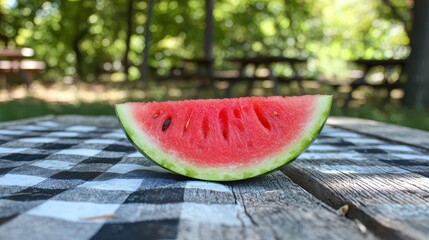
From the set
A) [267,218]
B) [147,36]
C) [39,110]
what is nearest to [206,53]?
[147,36]

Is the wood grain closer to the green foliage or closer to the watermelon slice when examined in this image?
the watermelon slice

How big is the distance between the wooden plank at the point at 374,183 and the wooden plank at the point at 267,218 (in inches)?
1.4

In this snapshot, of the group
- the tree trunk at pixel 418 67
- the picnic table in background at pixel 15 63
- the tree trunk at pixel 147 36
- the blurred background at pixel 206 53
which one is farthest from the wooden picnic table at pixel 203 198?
the tree trunk at pixel 147 36

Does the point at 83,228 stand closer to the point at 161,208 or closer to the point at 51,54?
the point at 161,208

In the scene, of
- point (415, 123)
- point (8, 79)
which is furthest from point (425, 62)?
point (8, 79)

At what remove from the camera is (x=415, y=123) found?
502 cm

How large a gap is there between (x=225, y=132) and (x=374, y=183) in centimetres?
39

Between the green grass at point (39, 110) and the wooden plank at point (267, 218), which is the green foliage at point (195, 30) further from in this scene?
the wooden plank at point (267, 218)

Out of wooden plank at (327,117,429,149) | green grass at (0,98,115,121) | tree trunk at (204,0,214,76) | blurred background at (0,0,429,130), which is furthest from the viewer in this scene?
tree trunk at (204,0,214,76)

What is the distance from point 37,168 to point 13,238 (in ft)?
2.09

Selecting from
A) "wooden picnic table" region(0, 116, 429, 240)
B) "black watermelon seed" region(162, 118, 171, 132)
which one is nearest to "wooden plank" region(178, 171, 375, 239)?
"wooden picnic table" region(0, 116, 429, 240)

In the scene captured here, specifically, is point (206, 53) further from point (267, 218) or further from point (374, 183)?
point (267, 218)

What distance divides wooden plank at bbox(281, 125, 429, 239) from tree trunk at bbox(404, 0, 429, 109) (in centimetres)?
543

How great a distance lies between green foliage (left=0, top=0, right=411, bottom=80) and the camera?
14039 millimetres
